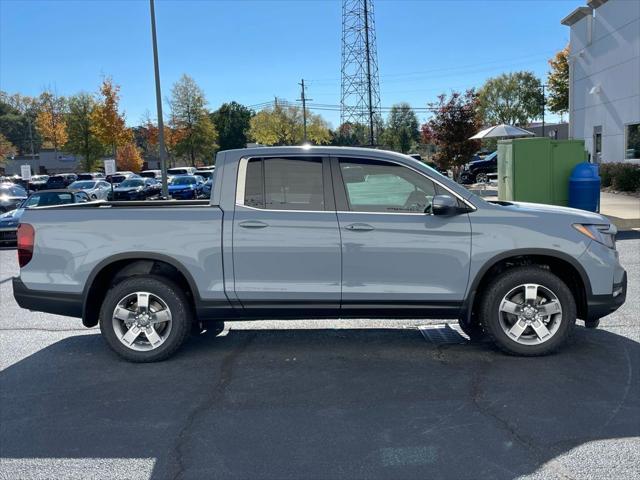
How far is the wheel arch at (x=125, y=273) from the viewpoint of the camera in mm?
5008

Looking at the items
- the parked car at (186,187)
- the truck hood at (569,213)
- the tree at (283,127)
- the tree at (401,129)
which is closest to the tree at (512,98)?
the tree at (401,129)

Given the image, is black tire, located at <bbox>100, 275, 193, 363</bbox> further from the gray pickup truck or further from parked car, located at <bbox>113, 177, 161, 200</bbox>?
parked car, located at <bbox>113, 177, 161, 200</bbox>

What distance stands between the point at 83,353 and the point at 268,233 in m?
2.24

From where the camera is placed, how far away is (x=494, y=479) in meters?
3.16

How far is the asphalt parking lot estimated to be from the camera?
337cm

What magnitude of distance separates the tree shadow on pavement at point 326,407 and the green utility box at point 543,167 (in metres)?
7.42

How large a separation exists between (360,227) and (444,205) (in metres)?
0.71

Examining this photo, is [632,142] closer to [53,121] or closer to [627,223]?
[627,223]

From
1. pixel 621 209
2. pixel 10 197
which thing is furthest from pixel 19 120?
pixel 621 209

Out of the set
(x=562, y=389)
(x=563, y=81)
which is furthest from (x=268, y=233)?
(x=563, y=81)

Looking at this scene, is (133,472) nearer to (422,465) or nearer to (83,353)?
(422,465)

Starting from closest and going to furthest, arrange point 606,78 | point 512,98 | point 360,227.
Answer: point 360,227 < point 606,78 < point 512,98

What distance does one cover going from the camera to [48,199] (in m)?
15.6

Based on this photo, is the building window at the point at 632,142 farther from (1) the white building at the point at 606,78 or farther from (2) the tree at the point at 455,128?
(2) the tree at the point at 455,128
